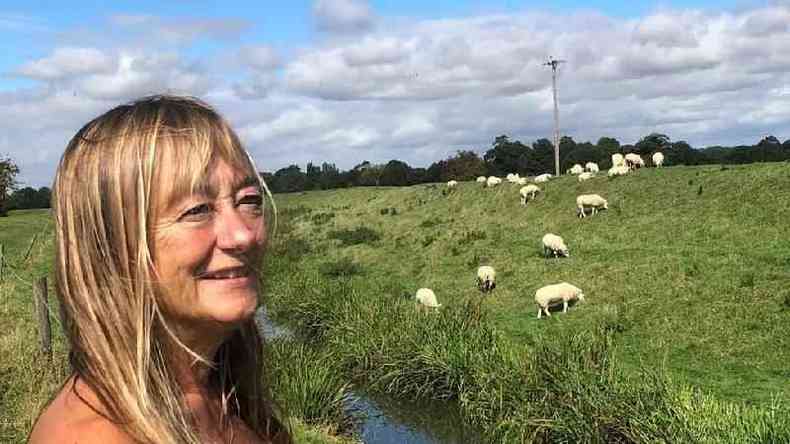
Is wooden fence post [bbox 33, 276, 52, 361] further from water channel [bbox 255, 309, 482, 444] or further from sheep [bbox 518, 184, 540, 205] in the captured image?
sheep [bbox 518, 184, 540, 205]

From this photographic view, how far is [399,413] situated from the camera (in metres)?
16.9

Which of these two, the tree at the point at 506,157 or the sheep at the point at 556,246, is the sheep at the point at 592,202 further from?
the tree at the point at 506,157

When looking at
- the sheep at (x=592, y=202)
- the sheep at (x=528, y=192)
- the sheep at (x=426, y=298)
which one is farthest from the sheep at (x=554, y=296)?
the sheep at (x=528, y=192)

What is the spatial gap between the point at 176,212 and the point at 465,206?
137ft

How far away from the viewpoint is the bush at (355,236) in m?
41.2

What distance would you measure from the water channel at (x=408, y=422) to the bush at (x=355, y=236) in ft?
76.7

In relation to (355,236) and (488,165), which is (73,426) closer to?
(355,236)

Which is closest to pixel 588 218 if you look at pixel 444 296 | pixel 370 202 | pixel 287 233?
pixel 444 296

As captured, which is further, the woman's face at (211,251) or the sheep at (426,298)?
the sheep at (426,298)

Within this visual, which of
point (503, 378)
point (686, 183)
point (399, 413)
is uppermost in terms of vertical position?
point (686, 183)

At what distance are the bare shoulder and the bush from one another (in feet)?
126

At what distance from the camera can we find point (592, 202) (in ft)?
111

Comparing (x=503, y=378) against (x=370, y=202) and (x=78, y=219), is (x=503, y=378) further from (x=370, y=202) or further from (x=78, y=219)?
(x=370, y=202)

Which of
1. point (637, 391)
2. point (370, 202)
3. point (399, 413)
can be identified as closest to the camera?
point (637, 391)
